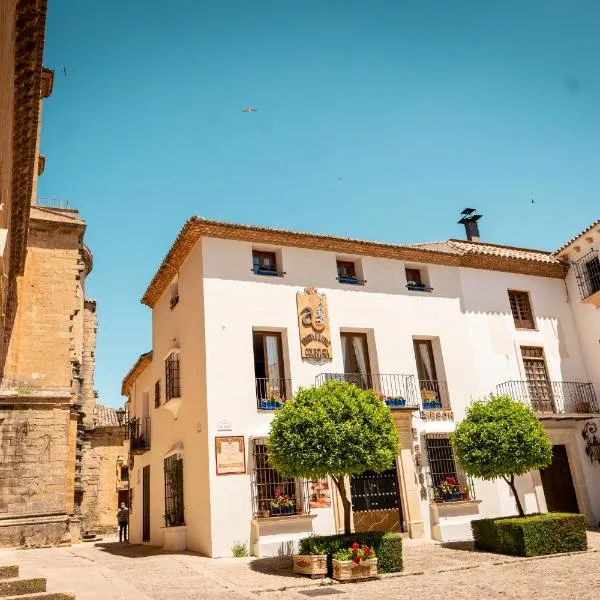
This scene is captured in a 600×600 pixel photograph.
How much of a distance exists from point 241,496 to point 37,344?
10.9 meters

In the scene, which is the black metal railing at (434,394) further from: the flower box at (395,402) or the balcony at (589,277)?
the balcony at (589,277)

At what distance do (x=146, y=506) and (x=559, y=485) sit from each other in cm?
1408

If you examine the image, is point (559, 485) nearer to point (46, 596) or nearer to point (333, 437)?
point (333, 437)

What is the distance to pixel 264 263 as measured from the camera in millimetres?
17234

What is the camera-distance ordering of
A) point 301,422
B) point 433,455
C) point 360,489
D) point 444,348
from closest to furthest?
point 301,422 → point 360,489 → point 433,455 → point 444,348

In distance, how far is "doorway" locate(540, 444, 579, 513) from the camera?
18.5 meters

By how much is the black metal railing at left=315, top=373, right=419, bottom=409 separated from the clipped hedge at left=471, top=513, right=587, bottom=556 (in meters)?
4.16

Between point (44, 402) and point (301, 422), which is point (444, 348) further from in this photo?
point (44, 402)

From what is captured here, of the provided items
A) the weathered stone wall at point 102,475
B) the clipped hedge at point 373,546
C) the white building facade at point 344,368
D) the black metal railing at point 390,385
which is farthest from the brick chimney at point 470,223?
the weathered stone wall at point 102,475

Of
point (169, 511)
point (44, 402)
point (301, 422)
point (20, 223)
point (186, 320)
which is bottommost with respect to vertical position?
point (169, 511)

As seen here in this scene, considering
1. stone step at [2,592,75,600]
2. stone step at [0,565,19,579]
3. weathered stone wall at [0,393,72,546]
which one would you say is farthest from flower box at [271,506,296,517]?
weathered stone wall at [0,393,72,546]

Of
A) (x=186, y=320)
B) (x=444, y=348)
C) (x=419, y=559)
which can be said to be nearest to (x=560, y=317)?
(x=444, y=348)

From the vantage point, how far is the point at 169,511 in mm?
17344

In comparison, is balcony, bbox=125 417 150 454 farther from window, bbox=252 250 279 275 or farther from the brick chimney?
the brick chimney
